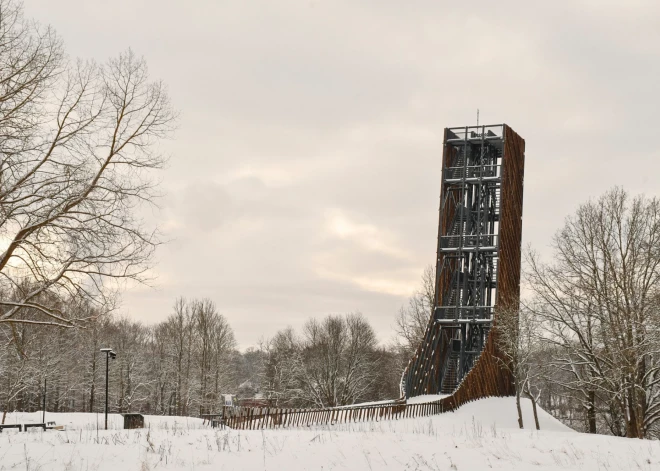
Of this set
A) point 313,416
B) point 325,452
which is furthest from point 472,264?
point 325,452

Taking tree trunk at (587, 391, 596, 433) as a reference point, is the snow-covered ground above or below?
above

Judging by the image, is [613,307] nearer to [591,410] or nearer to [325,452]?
[591,410]

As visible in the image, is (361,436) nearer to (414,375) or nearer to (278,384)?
(414,375)

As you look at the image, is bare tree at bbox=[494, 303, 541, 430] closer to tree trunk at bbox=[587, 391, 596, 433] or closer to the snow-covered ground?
tree trunk at bbox=[587, 391, 596, 433]

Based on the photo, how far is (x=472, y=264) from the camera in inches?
1714

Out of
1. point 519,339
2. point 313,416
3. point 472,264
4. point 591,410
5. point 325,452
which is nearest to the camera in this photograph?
point 325,452

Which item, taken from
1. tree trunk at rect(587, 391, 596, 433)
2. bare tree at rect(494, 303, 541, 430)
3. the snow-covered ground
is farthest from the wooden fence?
tree trunk at rect(587, 391, 596, 433)

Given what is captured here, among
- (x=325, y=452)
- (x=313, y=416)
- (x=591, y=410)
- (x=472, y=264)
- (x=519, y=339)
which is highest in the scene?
(x=472, y=264)

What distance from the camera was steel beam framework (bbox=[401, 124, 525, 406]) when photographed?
130 feet

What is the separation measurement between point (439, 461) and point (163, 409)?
201 ft

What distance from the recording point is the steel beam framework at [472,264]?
39594 millimetres

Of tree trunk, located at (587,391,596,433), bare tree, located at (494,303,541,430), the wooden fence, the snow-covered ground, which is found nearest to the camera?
the snow-covered ground

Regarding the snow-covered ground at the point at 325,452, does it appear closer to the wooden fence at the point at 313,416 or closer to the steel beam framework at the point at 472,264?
the wooden fence at the point at 313,416

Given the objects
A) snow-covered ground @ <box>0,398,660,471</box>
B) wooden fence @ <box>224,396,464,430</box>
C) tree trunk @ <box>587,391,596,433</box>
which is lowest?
tree trunk @ <box>587,391,596,433</box>
